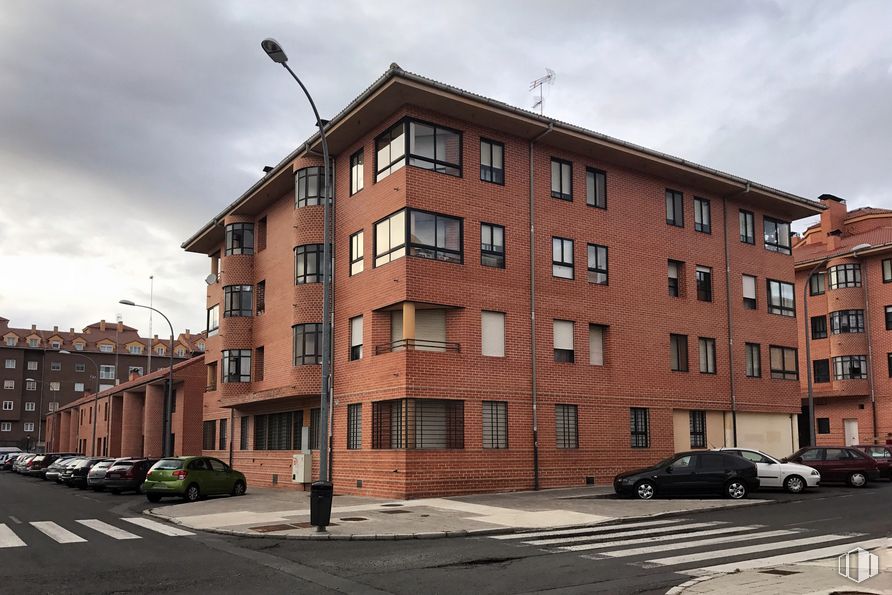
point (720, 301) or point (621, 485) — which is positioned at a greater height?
point (720, 301)

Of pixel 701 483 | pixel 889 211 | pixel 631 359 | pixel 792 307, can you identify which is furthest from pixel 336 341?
pixel 889 211

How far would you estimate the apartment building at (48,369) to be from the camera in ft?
353

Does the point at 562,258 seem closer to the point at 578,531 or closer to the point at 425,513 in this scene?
the point at 425,513

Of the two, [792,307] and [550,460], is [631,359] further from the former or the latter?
[792,307]

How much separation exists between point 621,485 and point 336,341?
1098cm

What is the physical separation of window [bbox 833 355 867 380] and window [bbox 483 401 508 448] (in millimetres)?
31548

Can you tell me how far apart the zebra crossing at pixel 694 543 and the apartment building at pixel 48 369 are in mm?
98047

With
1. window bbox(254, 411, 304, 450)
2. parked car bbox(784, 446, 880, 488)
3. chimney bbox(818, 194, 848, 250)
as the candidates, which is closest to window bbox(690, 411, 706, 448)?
parked car bbox(784, 446, 880, 488)

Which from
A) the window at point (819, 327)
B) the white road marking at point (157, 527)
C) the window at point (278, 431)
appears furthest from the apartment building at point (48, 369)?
the white road marking at point (157, 527)

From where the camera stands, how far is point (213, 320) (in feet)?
138

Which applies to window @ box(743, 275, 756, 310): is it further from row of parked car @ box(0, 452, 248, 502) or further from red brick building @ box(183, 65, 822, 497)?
row of parked car @ box(0, 452, 248, 502)

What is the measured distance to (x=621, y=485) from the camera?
2316 cm

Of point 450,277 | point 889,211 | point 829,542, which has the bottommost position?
point 829,542

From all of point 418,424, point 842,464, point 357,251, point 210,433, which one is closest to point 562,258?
point 357,251
